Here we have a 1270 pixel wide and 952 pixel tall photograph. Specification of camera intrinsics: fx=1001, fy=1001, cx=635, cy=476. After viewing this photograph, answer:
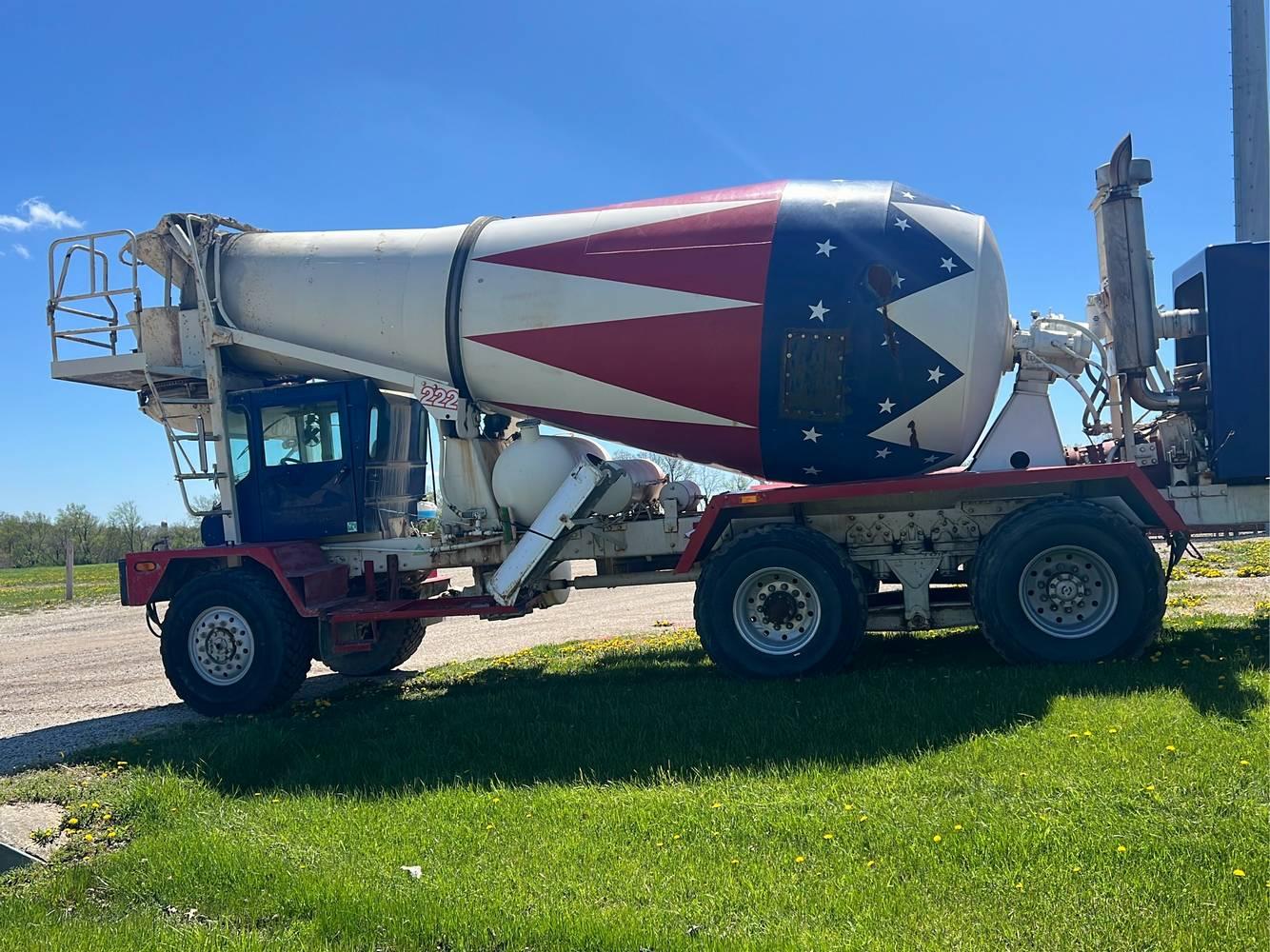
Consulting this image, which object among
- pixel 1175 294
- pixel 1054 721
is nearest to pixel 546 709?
pixel 1054 721

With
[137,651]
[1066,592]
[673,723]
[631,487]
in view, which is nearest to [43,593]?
[137,651]

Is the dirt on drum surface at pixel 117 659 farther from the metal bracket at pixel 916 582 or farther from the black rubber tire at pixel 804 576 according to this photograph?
the metal bracket at pixel 916 582

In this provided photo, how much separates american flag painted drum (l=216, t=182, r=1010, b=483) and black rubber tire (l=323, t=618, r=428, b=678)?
3179mm

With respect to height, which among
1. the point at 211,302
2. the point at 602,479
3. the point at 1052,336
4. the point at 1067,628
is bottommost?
the point at 1067,628

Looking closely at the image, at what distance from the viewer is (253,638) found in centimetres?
934

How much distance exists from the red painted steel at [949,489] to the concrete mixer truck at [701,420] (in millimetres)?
28

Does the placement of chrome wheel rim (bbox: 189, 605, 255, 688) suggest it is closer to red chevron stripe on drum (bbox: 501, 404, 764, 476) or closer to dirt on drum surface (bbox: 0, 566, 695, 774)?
dirt on drum surface (bbox: 0, 566, 695, 774)

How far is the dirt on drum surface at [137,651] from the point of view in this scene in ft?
31.4

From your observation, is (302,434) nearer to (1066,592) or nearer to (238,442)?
(238,442)

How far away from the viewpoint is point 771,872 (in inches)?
173

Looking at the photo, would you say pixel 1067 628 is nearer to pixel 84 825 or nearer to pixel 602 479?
pixel 602 479

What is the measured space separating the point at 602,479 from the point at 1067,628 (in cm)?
398

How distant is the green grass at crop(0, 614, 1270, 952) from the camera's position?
3969 millimetres

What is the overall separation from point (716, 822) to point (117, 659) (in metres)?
13.3
